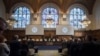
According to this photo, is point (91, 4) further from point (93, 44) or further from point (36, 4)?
point (93, 44)

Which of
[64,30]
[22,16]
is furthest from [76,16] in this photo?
[22,16]

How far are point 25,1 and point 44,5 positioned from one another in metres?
2.35

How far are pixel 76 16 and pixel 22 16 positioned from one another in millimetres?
6530

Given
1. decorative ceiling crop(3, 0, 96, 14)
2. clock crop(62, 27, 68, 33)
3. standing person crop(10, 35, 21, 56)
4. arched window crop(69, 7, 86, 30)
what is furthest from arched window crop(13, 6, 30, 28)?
standing person crop(10, 35, 21, 56)

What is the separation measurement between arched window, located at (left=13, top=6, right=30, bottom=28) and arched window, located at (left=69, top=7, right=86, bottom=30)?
520 centimetres

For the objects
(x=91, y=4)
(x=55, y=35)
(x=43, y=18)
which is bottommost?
(x=55, y=35)

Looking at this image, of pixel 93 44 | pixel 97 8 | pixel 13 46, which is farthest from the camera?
pixel 97 8

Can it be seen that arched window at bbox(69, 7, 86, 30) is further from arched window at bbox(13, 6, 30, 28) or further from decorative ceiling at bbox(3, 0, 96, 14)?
arched window at bbox(13, 6, 30, 28)

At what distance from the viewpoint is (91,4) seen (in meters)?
25.8

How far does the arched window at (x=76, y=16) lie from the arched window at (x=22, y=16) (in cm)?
520

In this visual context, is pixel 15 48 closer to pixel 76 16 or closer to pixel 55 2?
pixel 55 2

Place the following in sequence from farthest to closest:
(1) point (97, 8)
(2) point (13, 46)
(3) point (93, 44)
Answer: (1) point (97, 8), (2) point (13, 46), (3) point (93, 44)

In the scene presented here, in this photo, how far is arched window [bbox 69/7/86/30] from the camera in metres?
26.2

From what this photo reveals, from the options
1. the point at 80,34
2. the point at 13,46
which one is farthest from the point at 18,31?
the point at 13,46
